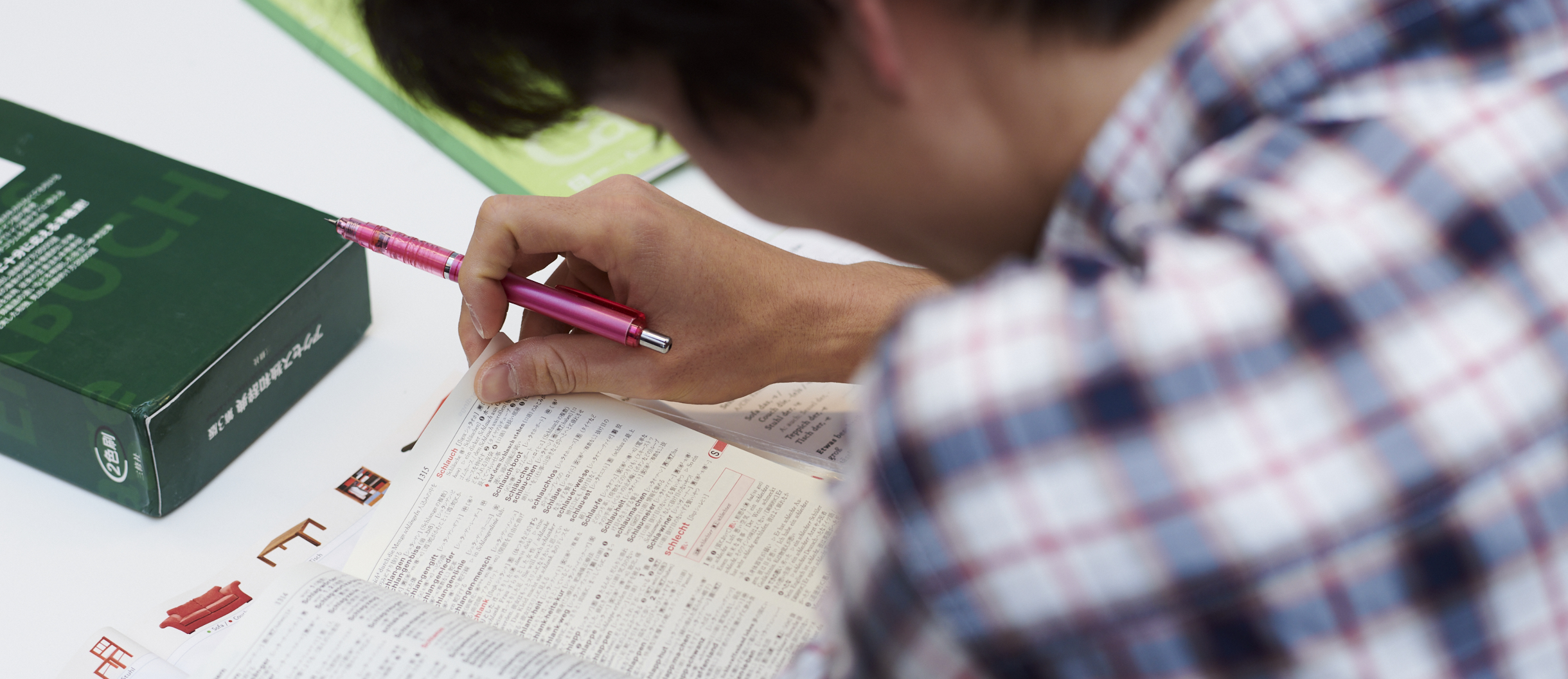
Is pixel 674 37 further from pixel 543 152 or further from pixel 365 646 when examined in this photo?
pixel 543 152

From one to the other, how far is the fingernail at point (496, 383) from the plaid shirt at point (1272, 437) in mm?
440

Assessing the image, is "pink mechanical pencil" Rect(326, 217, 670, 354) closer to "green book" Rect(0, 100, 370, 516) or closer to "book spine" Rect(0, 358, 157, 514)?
"green book" Rect(0, 100, 370, 516)

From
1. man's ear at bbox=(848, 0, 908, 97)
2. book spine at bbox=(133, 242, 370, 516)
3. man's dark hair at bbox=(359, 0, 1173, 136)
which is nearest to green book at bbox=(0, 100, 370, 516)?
book spine at bbox=(133, 242, 370, 516)

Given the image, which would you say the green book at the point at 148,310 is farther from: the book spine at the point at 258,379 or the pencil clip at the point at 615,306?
the pencil clip at the point at 615,306

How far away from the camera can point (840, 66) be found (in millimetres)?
366

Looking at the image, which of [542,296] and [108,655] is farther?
[542,296]

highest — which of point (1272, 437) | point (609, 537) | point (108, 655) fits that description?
point (1272, 437)

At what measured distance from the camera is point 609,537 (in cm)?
67

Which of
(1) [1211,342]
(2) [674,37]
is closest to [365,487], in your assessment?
(2) [674,37]

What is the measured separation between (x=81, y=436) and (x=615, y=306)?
30 cm

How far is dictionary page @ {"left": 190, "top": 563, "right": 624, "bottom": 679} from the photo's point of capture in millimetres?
566

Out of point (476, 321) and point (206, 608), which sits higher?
point (476, 321)

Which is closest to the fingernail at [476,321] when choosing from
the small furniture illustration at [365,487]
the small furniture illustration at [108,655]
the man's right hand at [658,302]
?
the man's right hand at [658,302]

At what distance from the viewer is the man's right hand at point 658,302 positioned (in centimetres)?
72
